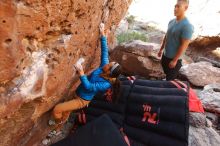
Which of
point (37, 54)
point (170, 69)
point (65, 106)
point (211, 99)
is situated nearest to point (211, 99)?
point (211, 99)

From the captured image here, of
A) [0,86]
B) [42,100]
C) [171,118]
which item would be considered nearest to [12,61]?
[0,86]

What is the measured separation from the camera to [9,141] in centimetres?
314

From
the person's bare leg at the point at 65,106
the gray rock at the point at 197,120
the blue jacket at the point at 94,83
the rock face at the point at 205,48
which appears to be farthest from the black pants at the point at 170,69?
the rock face at the point at 205,48

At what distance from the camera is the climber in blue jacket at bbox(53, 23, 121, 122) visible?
366 centimetres

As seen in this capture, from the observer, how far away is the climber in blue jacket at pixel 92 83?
3.66 m

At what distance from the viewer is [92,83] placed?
3.79 metres

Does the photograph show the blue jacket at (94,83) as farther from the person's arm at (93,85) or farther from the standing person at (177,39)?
the standing person at (177,39)

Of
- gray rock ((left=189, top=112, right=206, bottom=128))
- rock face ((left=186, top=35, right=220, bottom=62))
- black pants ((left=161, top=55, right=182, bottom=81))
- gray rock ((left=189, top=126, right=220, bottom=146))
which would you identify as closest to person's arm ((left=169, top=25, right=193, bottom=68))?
black pants ((left=161, top=55, right=182, bottom=81))

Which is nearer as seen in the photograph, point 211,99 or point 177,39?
point 177,39

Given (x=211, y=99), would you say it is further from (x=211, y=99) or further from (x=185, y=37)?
(x=185, y=37)

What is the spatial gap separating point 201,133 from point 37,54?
8.58ft

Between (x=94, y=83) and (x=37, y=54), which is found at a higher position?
(x=37, y=54)

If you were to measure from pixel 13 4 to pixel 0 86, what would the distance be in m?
0.74

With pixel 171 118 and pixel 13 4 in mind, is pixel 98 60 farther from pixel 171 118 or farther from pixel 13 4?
pixel 13 4
